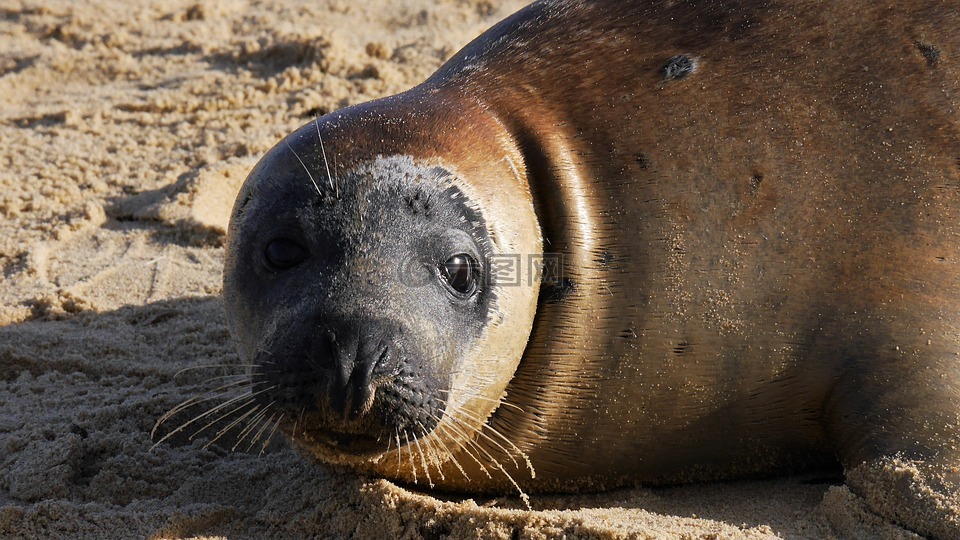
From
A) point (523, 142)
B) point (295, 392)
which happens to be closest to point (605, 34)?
point (523, 142)

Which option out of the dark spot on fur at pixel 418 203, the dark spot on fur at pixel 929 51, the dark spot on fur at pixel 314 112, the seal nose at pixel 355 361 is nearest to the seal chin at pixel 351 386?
the seal nose at pixel 355 361

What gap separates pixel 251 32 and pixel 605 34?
4.54 metres

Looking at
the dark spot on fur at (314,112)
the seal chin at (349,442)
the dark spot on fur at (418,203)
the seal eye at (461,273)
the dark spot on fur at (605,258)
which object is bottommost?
the seal chin at (349,442)

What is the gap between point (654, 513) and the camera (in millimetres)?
3047

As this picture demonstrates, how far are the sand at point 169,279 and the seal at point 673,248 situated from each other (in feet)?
0.61

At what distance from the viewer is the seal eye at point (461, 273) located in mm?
2877

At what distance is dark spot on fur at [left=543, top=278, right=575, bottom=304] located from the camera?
10.2 ft

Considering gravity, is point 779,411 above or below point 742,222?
below

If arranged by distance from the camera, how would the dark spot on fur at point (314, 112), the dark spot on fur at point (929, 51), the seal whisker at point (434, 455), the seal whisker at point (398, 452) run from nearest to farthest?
the seal whisker at point (398, 452) < the seal whisker at point (434, 455) < the dark spot on fur at point (929, 51) < the dark spot on fur at point (314, 112)

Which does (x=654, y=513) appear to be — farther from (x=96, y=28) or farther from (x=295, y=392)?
(x=96, y=28)

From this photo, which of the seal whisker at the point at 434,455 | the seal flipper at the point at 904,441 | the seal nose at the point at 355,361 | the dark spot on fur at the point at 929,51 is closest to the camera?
the seal nose at the point at 355,361

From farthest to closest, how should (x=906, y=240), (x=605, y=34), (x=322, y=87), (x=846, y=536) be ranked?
(x=322, y=87) → (x=605, y=34) → (x=906, y=240) → (x=846, y=536)

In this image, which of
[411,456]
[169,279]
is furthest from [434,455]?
[169,279]

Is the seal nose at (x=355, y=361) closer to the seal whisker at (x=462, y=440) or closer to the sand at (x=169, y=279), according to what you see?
the seal whisker at (x=462, y=440)
